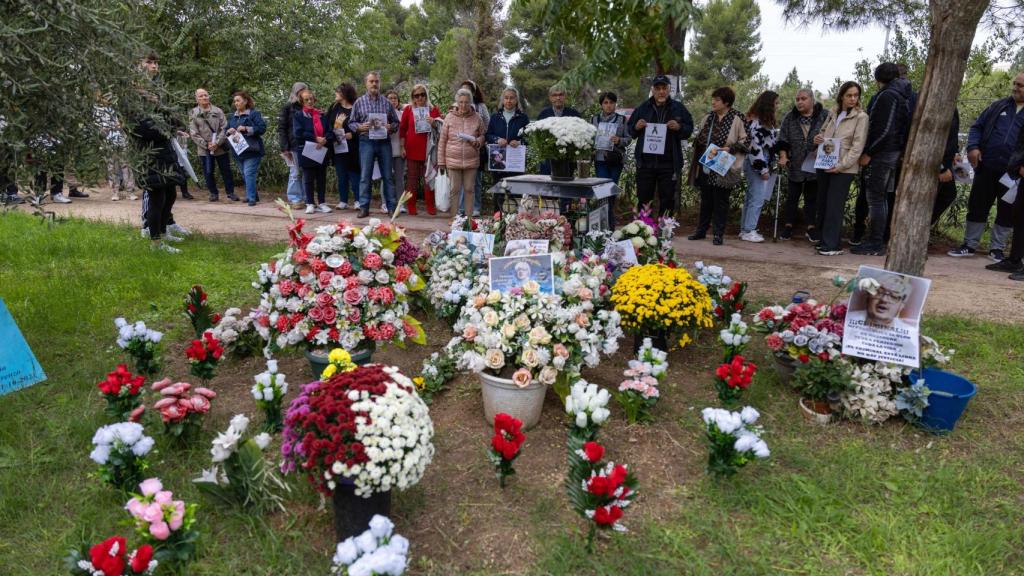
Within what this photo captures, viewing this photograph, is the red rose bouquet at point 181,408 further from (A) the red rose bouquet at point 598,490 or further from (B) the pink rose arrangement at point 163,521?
(A) the red rose bouquet at point 598,490

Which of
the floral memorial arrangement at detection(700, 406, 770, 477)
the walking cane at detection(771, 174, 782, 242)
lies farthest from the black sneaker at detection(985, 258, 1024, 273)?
the floral memorial arrangement at detection(700, 406, 770, 477)

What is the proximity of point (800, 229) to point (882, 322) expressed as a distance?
568cm

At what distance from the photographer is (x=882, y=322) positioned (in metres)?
3.37

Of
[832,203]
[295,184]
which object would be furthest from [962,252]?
[295,184]

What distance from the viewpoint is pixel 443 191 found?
8.95 metres

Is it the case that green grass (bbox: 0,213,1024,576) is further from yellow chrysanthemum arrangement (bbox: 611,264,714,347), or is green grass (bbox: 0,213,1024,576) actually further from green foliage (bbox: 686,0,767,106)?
green foliage (bbox: 686,0,767,106)

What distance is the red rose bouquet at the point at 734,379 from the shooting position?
3141mm

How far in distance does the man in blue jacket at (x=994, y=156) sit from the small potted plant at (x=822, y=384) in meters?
4.74

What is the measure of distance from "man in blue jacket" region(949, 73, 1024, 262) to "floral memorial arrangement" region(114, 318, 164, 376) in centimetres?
756

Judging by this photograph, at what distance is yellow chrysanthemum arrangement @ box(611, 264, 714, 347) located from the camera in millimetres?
3918

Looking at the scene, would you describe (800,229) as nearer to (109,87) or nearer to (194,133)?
(109,87)

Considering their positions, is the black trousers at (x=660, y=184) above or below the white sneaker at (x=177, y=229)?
above

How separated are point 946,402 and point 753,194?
194 inches

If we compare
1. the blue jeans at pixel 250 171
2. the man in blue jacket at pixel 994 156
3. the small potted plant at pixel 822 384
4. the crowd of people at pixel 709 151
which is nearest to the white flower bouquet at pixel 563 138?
the crowd of people at pixel 709 151
